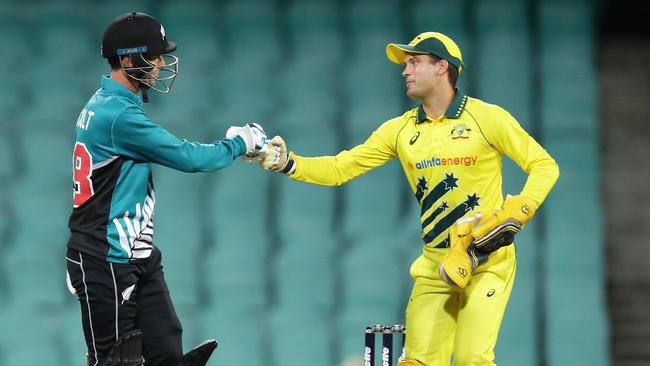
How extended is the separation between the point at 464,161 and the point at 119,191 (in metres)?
1.09

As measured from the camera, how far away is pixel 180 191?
5559 mm

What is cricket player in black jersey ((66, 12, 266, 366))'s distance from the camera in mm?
3604

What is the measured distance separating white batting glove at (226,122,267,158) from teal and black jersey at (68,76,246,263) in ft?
0.89

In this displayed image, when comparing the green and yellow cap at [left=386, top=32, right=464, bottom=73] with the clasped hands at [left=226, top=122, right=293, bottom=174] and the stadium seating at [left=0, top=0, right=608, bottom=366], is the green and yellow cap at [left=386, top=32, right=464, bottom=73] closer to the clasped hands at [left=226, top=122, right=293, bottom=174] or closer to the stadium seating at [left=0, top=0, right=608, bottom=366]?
the clasped hands at [left=226, top=122, right=293, bottom=174]

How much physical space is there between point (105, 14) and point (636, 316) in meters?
2.83

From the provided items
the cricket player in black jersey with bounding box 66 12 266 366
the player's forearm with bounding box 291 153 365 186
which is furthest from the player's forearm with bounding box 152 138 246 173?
the player's forearm with bounding box 291 153 365 186

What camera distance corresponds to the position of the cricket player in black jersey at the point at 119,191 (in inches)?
142

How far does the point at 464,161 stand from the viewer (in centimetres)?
391

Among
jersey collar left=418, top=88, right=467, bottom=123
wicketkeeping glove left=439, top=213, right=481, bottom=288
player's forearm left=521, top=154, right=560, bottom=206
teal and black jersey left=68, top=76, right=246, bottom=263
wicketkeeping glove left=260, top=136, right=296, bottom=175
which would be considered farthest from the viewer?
wicketkeeping glove left=260, top=136, right=296, bottom=175

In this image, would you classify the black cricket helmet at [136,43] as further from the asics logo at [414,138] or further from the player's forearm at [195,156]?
the asics logo at [414,138]

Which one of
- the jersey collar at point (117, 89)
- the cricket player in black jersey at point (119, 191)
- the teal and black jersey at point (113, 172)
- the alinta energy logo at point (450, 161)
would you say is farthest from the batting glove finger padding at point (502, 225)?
the jersey collar at point (117, 89)

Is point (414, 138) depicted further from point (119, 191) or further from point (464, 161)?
point (119, 191)

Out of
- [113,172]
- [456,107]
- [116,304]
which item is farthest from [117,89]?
[456,107]

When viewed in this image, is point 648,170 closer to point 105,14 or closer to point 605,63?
point 605,63
